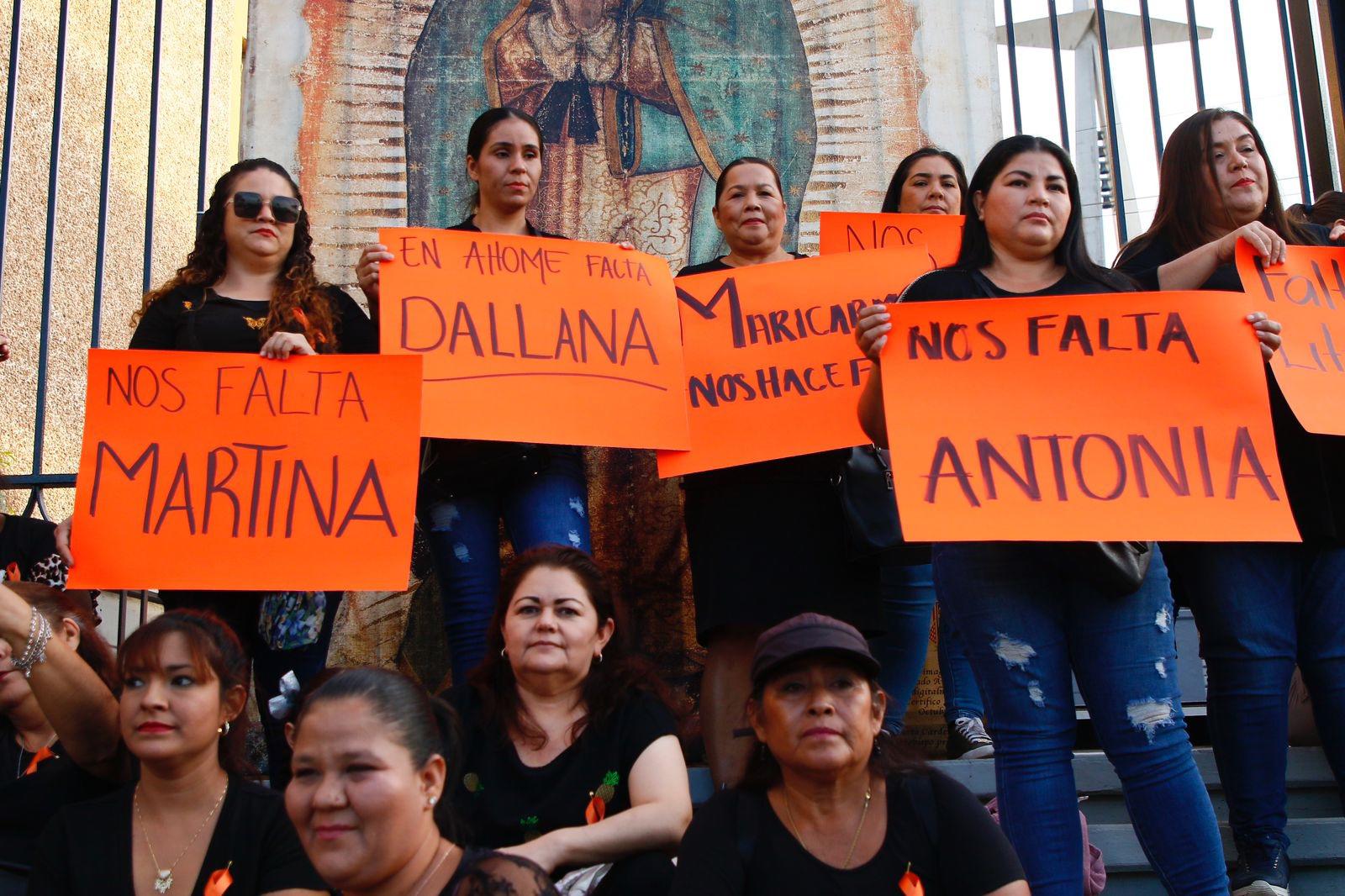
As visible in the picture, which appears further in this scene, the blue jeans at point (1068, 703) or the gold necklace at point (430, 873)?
the blue jeans at point (1068, 703)

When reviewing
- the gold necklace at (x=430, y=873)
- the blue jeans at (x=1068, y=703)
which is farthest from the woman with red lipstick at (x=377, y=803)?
the blue jeans at (x=1068, y=703)

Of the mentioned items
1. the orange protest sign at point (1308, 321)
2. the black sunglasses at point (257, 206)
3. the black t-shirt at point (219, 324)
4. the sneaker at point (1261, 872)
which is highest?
the black sunglasses at point (257, 206)

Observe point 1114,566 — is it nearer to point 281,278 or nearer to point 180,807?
point 180,807

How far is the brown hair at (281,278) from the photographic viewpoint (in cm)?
396

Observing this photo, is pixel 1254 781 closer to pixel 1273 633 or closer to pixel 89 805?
pixel 1273 633

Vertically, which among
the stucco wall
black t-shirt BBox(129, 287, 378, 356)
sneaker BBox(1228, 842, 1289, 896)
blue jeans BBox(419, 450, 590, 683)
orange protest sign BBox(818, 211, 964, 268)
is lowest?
sneaker BBox(1228, 842, 1289, 896)

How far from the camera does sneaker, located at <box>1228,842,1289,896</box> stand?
10.1ft

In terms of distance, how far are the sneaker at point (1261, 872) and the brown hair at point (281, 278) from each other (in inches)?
110

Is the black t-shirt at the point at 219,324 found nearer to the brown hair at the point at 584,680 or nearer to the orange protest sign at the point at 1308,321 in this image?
the brown hair at the point at 584,680

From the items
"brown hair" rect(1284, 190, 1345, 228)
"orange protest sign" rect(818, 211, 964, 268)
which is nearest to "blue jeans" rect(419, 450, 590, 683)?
"orange protest sign" rect(818, 211, 964, 268)

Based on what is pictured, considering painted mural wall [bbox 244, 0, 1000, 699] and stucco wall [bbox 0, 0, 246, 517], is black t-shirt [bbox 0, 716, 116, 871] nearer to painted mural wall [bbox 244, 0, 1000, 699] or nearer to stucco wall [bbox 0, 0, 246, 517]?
painted mural wall [bbox 244, 0, 1000, 699]

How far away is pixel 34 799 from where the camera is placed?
3.18 meters

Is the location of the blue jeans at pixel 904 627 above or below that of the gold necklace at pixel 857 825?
above

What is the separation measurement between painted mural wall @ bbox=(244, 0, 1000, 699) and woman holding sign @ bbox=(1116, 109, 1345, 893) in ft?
8.15
